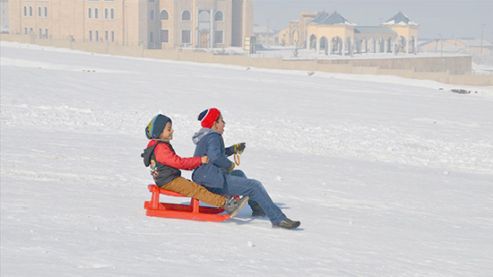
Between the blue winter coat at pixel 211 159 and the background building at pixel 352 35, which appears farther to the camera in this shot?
the background building at pixel 352 35

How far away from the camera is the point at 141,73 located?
41.8 metres

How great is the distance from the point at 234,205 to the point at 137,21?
84.6 meters

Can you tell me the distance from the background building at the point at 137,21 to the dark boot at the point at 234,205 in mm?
83137

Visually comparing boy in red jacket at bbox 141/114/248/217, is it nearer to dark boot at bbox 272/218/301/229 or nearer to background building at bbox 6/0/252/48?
dark boot at bbox 272/218/301/229

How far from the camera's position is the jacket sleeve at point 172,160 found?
8.81 m

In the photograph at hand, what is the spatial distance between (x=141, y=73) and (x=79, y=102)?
17.7m

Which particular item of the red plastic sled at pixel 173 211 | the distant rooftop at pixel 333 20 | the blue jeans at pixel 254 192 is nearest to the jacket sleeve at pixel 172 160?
the red plastic sled at pixel 173 211

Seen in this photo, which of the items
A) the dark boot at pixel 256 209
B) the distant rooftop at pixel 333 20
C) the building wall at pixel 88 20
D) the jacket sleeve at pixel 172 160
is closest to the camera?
the jacket sleeve at pixel 172 160

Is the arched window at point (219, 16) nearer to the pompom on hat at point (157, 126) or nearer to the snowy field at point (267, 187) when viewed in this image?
the snowy field at point (267, 187)

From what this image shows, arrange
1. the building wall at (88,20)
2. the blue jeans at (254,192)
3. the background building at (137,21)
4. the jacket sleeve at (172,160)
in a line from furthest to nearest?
the background building at (137,21), the building wall at (88,20), the blue jeans at (254,192), the jacket sleeve at (172,160)

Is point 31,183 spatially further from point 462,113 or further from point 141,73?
point 141,73

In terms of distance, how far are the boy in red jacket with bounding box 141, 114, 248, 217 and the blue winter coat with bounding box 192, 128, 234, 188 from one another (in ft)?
0.29

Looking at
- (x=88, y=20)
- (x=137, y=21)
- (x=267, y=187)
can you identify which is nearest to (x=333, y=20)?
(x=137, y=21)

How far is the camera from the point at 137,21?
9162 cm
